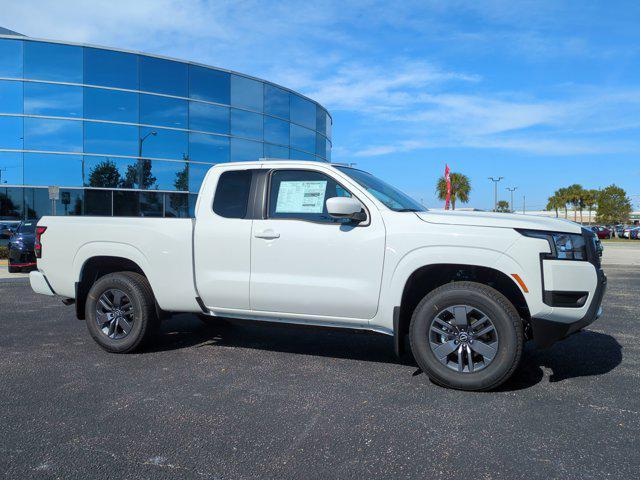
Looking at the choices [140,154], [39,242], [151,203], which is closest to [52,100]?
[140,154]

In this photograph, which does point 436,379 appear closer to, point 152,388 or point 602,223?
point 152,388

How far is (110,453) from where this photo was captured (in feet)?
10.6

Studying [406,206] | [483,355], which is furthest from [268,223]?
[483,355]

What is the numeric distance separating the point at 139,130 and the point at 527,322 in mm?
A: 23508

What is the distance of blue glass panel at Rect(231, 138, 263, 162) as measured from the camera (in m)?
27.4

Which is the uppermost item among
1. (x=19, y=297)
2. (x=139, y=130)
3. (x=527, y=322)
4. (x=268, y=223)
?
(x=139, y=130)

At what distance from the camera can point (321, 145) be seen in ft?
109

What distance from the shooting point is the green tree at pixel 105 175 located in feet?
80.5

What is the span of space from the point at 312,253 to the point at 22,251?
39.0ft

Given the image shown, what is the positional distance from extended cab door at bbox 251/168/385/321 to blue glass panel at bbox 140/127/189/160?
856 inches

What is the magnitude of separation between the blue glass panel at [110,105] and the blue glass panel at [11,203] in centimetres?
448

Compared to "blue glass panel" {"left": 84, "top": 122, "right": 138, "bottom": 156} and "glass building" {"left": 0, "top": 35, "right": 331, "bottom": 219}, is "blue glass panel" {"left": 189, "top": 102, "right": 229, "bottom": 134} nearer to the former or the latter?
"glass building" {"left": 0, "top": 35, "right": 331, "bottom": 219}

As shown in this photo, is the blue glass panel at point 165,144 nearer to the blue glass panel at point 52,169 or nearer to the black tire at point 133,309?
the blue glass panel at point 52,169

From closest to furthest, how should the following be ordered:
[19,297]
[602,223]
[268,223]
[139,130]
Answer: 1. [268,223]
2. [19,297]
3. [139,130]
4. [602,223]
